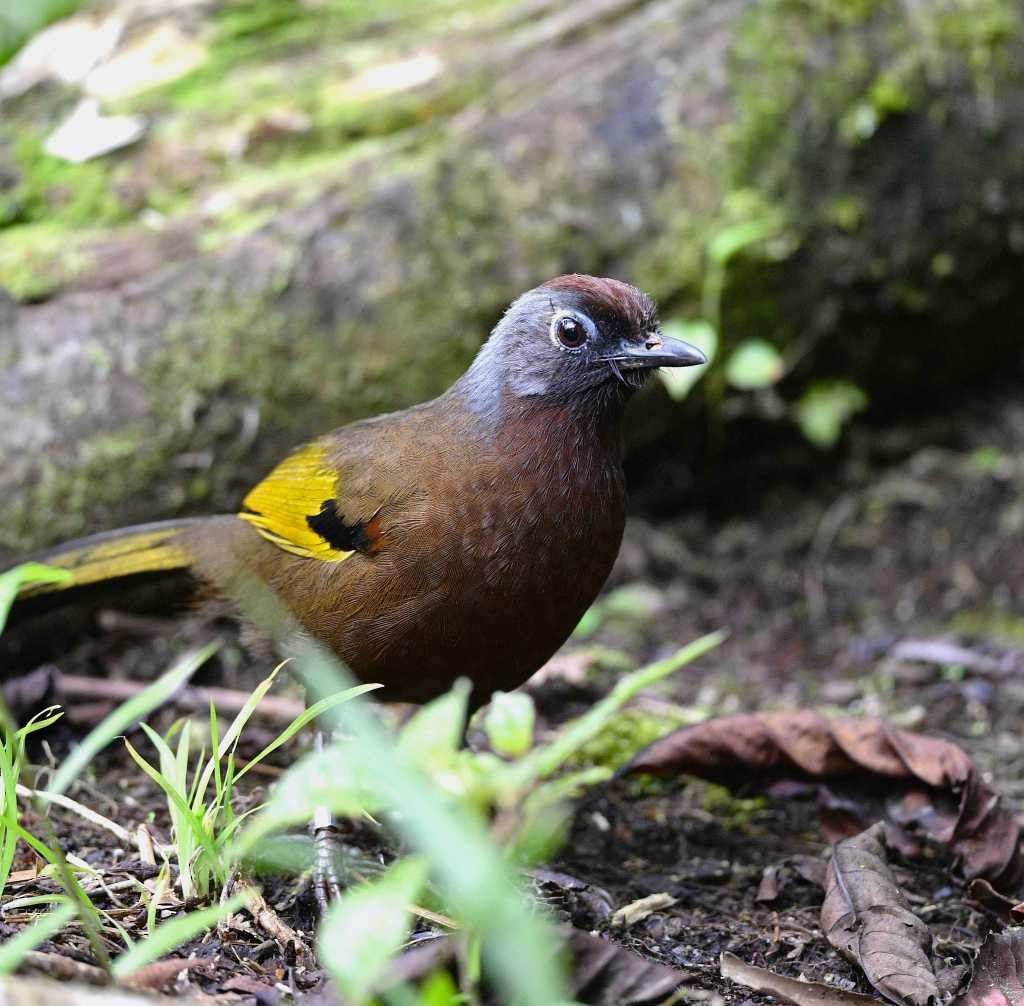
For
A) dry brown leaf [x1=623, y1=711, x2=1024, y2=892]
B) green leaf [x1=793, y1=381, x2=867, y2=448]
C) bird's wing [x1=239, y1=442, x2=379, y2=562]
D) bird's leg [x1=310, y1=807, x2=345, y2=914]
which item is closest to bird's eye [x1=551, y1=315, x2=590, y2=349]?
bird's wing [x1=239, y1=442, x2=379, y2=562]

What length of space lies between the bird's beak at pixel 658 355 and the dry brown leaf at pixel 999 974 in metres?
1.86

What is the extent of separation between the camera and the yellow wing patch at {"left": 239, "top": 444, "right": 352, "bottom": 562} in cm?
416

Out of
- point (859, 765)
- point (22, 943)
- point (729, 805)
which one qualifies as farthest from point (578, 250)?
point (22, 943)

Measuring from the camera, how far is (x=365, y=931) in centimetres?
175

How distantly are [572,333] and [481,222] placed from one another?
171 centimetres

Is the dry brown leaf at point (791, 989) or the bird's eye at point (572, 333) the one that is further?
the bird's eye at point (572, 333)

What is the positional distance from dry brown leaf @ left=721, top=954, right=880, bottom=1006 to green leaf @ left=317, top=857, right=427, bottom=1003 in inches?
52.0

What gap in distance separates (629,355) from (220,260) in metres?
2.12

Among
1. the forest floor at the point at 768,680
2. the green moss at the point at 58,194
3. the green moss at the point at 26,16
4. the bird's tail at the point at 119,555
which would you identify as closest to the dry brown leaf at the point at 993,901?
the forest floor at the point at 768,680

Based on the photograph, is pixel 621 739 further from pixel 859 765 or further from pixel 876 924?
pixel 876 924

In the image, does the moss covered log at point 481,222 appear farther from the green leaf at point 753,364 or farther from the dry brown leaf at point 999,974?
the dry brown leaf at point 999,974

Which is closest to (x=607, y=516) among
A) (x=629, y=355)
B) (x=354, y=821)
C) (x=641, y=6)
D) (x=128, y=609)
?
(x=629, y=355)

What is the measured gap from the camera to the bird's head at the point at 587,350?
4.00m

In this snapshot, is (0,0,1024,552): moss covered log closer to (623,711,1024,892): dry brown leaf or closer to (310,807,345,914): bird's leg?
(310,807,345,914): bird's leg
